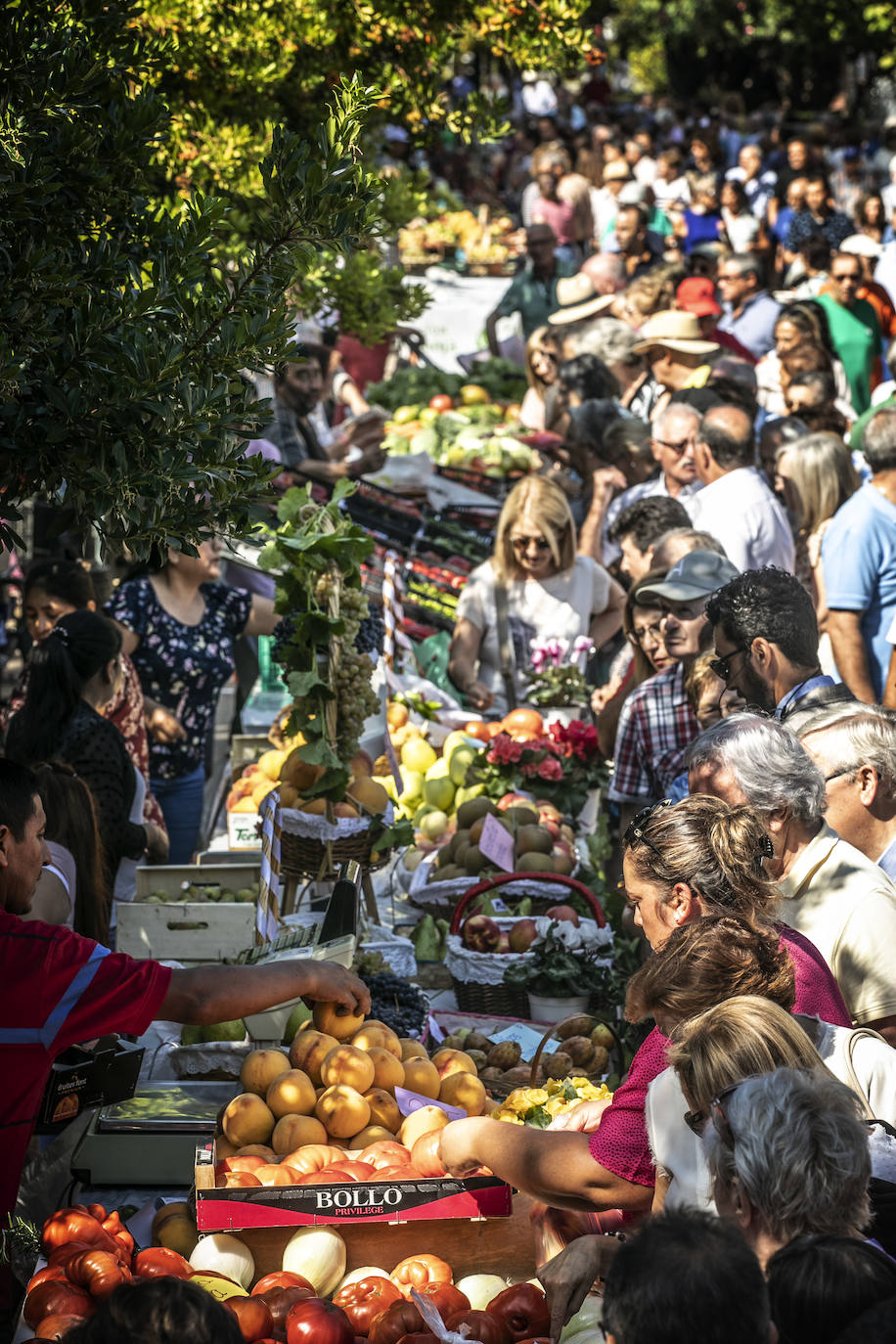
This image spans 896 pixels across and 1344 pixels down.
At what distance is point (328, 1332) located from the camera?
2.23m

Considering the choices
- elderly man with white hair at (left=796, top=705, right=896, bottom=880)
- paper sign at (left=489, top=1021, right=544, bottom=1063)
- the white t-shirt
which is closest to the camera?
elderly man with white hair at (left=796, top=705, right=896, bottom=880)

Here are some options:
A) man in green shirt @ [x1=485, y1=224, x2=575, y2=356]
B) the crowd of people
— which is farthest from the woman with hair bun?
man in green shirt @ [x1=485, y1=224, x2=575, y2=356]

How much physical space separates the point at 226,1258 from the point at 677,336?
690 centimetres

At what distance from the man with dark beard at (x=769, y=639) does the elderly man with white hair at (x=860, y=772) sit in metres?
0.35

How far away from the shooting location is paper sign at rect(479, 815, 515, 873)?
4320 millimetres

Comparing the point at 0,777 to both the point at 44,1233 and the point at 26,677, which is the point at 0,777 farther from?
the point at 26,677

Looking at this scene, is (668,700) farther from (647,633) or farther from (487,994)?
(487,994)

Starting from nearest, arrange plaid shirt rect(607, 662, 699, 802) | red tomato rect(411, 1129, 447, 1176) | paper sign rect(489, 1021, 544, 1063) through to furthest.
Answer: red tomato rect(411, 1129, 447, 1176) < paper sign rect(489, 1021, 544, 1063) < plaid shirt rect(607, 662, 699, 802)

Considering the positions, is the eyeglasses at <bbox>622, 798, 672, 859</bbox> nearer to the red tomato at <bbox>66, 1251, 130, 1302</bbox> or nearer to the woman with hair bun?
the red tomato at <bbox>66, 1251, 130, 1302</bbox>

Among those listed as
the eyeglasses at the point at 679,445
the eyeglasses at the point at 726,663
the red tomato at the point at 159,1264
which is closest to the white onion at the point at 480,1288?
the red tomato at the point at 159,1264

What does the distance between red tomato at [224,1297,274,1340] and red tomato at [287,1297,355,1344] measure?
0.13 feet

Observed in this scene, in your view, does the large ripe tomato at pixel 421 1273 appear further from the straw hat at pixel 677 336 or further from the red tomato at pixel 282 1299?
the straw hat at pixel 677 336

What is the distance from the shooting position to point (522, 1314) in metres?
2.34

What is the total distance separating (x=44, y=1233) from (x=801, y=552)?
4559mm
